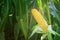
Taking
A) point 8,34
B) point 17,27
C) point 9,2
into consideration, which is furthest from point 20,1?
point 8,34

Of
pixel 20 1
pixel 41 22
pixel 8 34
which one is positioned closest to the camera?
pixel 41 22

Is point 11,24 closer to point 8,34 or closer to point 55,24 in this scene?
point 8,34

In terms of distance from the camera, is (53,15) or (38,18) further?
(53,15)

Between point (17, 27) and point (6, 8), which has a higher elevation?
point (6, 8)

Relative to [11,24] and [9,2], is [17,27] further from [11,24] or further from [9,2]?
[9,2]

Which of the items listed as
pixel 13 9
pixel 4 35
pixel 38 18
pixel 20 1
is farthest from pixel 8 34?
pixel 38 18

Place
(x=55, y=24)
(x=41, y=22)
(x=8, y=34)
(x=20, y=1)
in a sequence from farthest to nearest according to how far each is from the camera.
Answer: (x=8, y=34), (x=55, y=24), (x=20, y=1), (x=41, y=22)
